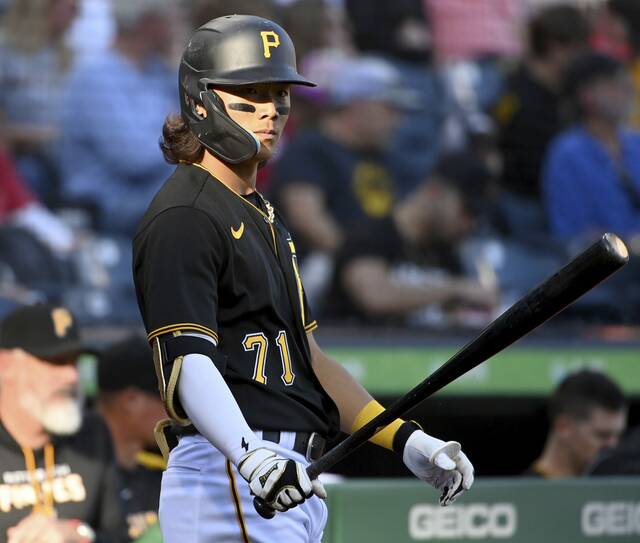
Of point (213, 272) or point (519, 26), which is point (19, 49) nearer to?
point (519, 26)

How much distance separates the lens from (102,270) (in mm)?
6227

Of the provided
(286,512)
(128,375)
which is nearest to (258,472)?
(286,512)

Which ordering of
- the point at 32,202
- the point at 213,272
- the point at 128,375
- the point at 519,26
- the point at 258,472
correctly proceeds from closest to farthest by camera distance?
1. the point at 258,472
2. the point at 213,272
3. the point at 128,375
4. the point at 32,202
5. the point at 519,26

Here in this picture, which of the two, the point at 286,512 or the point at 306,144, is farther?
the point at 306,144

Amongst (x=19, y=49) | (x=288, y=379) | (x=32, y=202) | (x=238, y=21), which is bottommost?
(x=288, y=379)

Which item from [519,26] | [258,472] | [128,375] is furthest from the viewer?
[519,26]

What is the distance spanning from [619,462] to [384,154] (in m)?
2.61

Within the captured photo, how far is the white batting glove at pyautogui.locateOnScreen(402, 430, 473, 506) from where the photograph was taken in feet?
8.32

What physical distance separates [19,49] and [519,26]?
2911mm

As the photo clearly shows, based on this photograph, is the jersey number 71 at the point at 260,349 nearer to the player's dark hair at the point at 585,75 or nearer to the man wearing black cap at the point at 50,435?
the man wearing black cap at the point at 50,435

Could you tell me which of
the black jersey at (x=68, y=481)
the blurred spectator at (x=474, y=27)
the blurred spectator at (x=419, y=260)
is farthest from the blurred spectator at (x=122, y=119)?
the black jersey at (x=68, y=481)

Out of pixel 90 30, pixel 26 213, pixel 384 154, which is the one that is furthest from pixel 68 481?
pixel 384 154

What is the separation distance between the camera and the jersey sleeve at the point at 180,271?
2.39 meters

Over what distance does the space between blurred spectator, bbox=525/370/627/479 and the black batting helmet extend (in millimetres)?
2770
